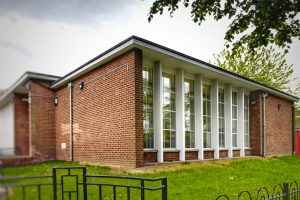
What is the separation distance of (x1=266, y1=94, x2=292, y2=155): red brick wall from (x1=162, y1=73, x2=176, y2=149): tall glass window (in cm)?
826

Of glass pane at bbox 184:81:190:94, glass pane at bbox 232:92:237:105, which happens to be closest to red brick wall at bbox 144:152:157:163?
glass pane at bbox 184:81:190:94

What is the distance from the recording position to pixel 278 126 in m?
19.2

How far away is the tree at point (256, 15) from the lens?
5984mm

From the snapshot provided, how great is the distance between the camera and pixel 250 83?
1531 cm

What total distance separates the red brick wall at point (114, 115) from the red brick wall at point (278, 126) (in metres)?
10.9

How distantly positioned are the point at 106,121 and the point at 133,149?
1.43 m

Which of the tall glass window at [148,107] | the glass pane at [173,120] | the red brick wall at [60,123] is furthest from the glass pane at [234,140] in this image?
the red brick wall at [60,123]

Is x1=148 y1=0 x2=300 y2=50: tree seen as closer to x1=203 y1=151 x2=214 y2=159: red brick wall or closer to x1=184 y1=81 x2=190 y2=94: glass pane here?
x1=184 y1=81 x2=190 y2=94: glass pane

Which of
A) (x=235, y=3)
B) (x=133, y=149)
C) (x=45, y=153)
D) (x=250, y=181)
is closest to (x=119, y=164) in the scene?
(x=133, y=149)

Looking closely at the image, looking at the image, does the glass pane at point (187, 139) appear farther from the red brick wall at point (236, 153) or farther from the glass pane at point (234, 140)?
the glass pane at point (234, 140)

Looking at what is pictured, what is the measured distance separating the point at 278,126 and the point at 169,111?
1049 centimetres

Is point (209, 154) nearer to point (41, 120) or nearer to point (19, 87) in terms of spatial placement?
point (41, 120)

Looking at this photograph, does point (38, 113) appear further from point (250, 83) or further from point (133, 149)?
point (250, 83)

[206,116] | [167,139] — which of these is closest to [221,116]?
[206,116]
